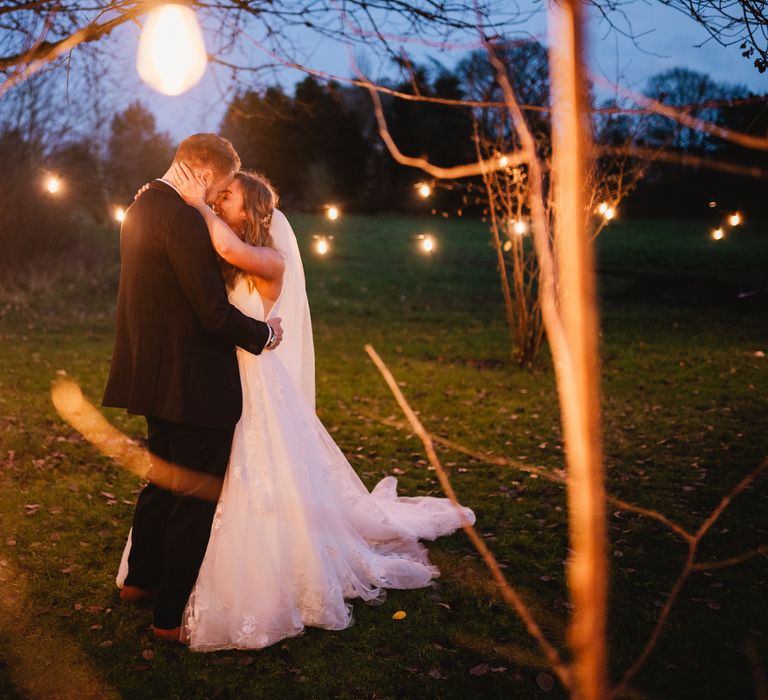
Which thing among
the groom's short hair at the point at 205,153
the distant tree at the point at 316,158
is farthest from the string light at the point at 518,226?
the distant tree at the point at 316,158

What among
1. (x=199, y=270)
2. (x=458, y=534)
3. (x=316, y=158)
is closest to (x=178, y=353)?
(x=199, y=270)

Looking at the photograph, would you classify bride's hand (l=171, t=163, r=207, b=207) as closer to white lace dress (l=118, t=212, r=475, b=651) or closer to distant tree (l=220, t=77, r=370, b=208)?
white lace dress (l=118, t=212, r=475, b=651)

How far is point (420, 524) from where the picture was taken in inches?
189

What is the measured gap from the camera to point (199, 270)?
10.3 feet

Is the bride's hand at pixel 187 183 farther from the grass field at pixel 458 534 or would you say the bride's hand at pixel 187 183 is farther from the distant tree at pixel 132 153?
the distant tree at pixel 132 153

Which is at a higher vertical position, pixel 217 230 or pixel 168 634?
pixel 217 230

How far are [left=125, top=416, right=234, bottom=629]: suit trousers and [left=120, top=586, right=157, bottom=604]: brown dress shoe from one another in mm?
402

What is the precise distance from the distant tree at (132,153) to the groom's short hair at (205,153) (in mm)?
18819

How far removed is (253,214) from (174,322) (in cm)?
67


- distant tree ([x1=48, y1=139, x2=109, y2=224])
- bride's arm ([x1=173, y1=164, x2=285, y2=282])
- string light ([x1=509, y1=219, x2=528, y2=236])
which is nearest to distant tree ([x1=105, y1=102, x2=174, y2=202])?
distant tree ([x1=48, y1=139, x2=109, y2=224])

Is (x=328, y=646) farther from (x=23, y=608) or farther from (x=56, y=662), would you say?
(x=23, y=608)

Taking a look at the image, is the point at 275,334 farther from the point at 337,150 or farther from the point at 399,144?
the point at 337,150

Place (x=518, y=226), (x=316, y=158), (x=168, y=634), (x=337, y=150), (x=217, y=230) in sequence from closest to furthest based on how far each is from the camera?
(x=217, y=230)
(x=168, y=634)
(x=518, y=226)
(x=316, y=158)
(x=337, y=150)

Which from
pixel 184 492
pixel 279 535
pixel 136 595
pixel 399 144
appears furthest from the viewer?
pixel 399 144
